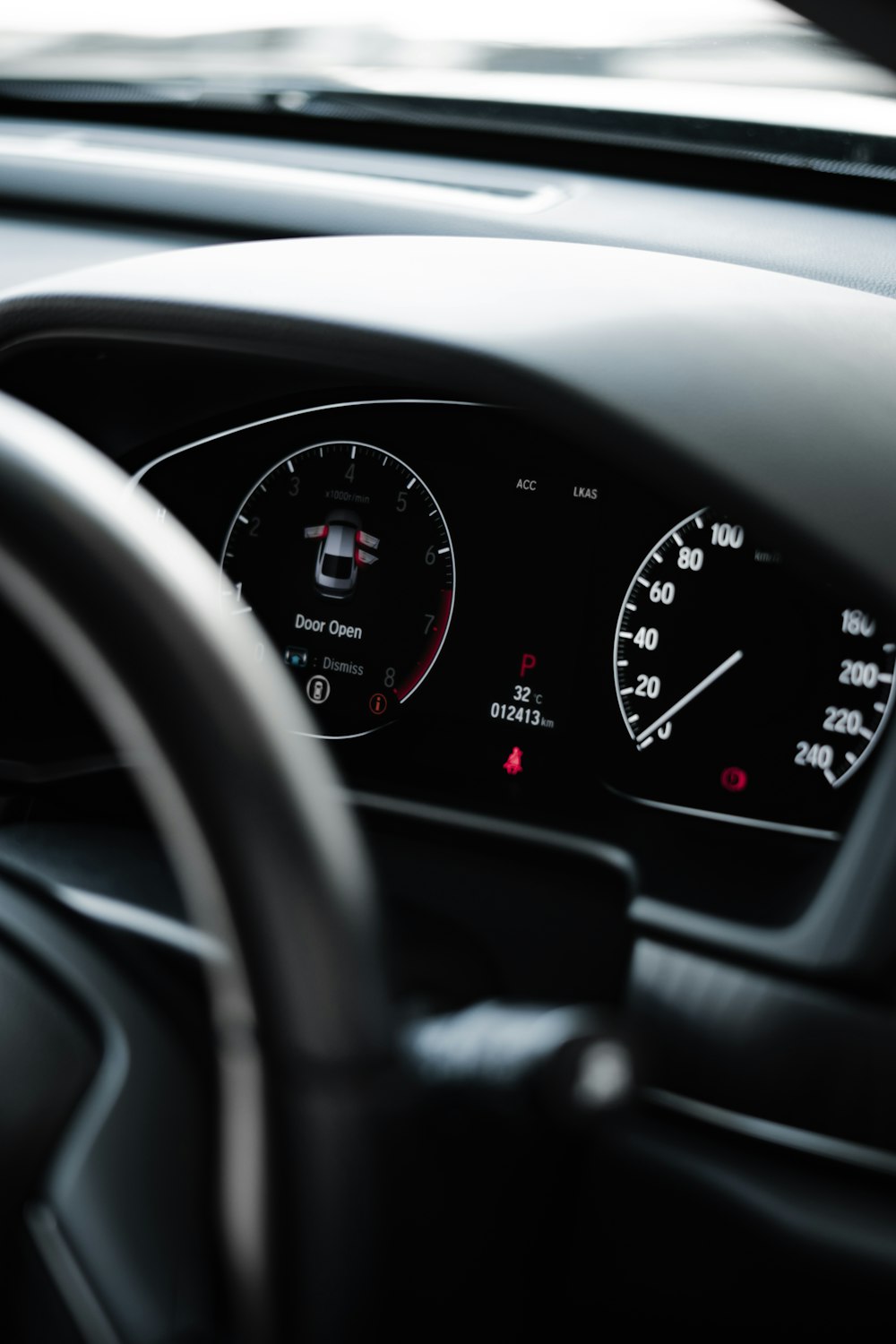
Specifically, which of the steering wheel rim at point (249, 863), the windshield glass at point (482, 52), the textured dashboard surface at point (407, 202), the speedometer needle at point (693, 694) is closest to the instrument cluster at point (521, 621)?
the speedometer needle at point (693, 694)

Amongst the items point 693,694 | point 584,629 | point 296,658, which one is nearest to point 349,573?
point 296,658

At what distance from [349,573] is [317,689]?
0.14 metres

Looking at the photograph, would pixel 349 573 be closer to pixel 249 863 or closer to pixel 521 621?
pixel 521 621

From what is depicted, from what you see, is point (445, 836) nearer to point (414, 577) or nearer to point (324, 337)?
point (414, 577)

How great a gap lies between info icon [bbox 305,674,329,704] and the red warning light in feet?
0.72

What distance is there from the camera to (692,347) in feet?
4.03

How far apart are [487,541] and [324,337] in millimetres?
405

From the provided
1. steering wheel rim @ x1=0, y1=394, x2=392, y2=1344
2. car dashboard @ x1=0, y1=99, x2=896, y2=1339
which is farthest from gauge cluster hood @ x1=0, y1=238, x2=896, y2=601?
steering wheel rim @ x1=0, y1=394, x2=392, y2=1344

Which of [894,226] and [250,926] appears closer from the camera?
[250,926]

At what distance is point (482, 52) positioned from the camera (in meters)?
1.86

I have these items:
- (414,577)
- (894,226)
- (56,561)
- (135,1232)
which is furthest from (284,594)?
(56,561)

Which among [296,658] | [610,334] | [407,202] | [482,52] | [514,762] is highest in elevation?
[482,52]

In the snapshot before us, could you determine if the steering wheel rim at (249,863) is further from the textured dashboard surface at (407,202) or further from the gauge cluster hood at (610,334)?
the textured dashboard surface at (407,202)

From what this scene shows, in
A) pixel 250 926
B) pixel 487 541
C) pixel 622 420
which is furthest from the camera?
pixel 487 541
